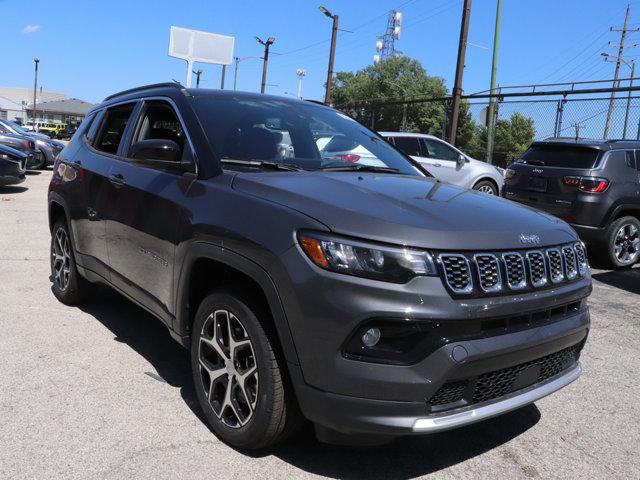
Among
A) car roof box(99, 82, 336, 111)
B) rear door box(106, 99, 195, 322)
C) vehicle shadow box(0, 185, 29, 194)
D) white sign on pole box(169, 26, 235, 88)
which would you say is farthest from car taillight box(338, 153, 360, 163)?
white sign on pole box(169, 26, 235, 88)

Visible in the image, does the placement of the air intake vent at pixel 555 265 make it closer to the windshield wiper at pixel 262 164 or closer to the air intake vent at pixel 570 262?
the air intake vent at pixel 570 262

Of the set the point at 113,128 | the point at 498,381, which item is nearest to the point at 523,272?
the point at 498,381

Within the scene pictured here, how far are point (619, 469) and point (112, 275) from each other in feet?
10.7

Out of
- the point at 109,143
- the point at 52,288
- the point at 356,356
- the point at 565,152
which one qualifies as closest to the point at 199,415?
the point at 356,356

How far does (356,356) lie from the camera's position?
2.39 metres

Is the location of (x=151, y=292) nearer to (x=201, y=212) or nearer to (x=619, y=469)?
(x=201, y=212)

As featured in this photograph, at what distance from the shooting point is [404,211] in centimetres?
266

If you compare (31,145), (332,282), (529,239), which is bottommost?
(332,282)

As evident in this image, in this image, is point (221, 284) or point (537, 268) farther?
point (221, 284)

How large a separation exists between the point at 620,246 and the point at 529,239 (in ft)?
20.7

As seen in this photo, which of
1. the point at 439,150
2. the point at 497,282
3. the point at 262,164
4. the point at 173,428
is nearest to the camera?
the point at 497,282

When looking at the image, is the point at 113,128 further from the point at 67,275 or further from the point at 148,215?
the point at 148,215

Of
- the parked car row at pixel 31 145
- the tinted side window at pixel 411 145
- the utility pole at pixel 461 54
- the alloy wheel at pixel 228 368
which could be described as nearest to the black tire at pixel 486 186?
the tinted side window at pixel 411 145

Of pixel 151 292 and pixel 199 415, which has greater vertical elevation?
pixel 151 292
